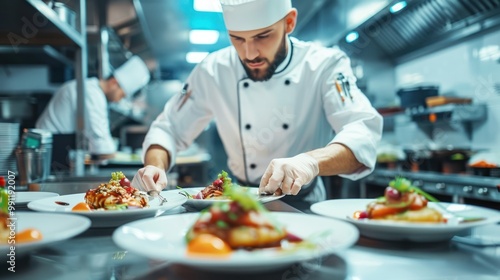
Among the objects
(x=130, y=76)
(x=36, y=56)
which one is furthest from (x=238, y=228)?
(x=36, y=56)

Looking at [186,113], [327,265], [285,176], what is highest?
[186,113]

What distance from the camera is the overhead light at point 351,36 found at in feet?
15.9

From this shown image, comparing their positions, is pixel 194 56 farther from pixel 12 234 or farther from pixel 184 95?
pixel 12 234

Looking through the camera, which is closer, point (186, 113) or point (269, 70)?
point (269, 70)

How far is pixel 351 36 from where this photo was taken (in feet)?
16.1

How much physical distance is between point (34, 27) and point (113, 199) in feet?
5.07

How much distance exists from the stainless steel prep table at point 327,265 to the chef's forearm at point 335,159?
696 millimetres

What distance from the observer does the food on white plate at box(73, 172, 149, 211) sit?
1.06 metres

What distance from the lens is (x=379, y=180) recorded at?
4.51m

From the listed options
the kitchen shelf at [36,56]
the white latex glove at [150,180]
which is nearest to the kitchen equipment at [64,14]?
the white latex glove at [150,180]

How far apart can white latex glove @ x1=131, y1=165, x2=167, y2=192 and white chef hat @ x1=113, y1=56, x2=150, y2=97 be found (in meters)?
3.47

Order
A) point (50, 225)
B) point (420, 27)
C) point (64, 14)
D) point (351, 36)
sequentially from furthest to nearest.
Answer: point (351, 36)
point (420, 27)
point (64, 14)
point (50, 225)

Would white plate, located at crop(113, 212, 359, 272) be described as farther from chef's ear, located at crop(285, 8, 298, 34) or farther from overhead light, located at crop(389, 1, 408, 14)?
overhead light, located at crop(389, 1, 408, 14)

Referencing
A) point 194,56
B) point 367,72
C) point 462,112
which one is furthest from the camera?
point 194,56
